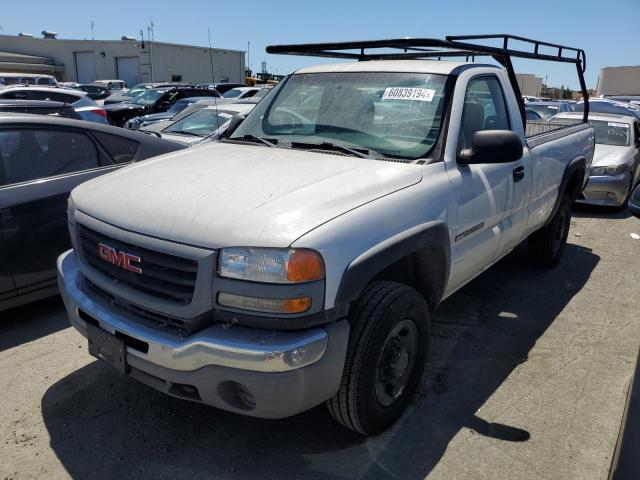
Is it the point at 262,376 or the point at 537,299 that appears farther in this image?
the point at 537,299

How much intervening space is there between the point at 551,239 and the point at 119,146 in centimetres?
416

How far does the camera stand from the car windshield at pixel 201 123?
8445mm

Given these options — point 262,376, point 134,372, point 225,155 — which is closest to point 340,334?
point 262,376

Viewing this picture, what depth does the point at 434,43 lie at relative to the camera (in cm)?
326

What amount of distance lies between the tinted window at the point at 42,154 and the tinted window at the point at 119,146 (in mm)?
112

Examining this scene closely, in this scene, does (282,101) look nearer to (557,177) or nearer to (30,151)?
(30,151)

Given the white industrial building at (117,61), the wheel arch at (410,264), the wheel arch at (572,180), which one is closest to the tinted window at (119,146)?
the wheel arch at (410,264)

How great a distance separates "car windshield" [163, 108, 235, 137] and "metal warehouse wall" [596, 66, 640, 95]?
1618 inches

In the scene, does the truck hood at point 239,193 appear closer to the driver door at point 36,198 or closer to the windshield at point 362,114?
the windshield at point 362,114

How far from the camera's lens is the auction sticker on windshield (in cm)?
334

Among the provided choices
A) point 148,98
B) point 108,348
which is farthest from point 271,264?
point 148,98

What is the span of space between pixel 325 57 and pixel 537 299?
282 cm

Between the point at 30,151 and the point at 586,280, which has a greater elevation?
the point at 30,151

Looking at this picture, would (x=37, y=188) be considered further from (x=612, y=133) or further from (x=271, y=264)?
(x=612, y=133)
